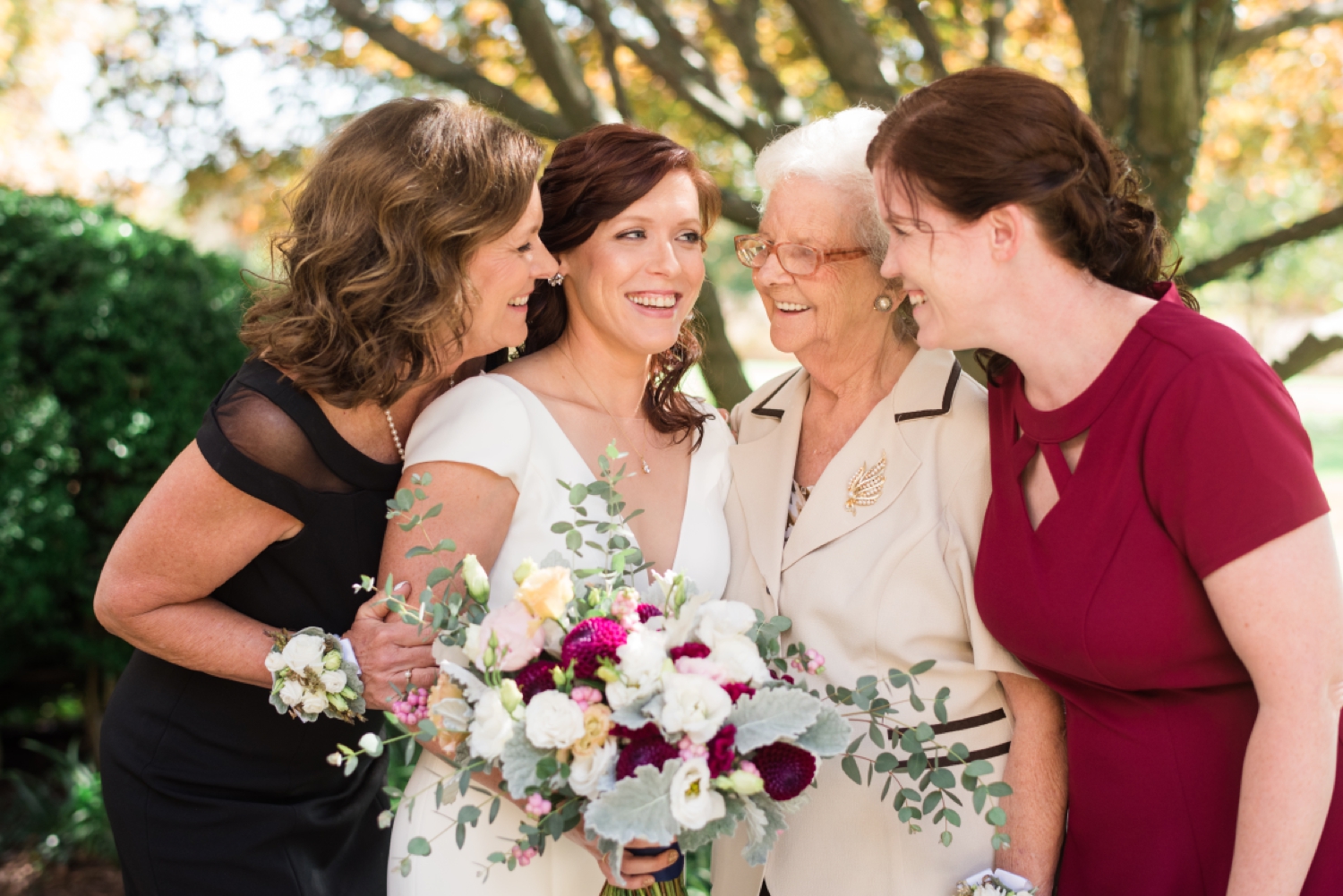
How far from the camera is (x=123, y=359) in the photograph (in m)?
5.25

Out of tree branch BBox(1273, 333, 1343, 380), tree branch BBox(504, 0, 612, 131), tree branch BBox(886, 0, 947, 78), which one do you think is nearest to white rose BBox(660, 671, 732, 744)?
tree branch BBox(1273, 333, 1343, 380)

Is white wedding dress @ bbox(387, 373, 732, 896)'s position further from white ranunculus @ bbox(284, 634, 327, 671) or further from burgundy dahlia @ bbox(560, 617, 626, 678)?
burgundy dahlia @ bbox(560, 617, 626, 678)

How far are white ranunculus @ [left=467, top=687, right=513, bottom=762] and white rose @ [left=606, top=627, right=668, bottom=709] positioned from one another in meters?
0.18

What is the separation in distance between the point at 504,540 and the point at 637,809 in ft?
3.08

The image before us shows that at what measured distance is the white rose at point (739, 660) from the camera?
184 centimetres

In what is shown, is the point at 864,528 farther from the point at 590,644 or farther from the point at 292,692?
the point at 292,692

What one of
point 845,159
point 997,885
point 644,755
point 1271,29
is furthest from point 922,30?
point 644,755

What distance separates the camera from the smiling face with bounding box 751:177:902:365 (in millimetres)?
2725

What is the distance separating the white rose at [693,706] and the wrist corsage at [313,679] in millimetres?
794

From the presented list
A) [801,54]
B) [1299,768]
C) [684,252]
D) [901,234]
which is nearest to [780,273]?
[684,252]

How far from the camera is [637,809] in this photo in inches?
66.6

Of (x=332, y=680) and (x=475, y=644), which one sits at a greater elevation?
(x=475, y=644)

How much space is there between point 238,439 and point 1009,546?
1.73m

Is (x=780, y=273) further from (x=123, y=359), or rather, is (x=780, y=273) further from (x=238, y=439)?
(x=123, y=359)
